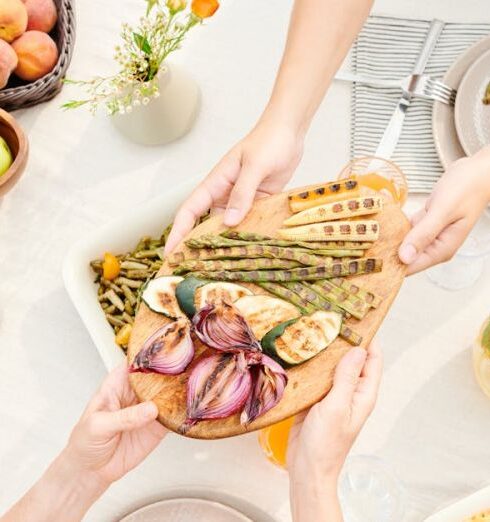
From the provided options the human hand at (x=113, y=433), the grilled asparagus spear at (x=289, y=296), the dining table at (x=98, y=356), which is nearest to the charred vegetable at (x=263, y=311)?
the grilled asparagus spear at (x=289, y=296)

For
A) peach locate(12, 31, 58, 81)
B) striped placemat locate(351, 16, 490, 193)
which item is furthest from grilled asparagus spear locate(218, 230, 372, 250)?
peach locate(12, 31, 58, 81)

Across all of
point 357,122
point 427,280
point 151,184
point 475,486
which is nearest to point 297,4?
point 357,122

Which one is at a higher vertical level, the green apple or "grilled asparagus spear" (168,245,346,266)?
the green apple

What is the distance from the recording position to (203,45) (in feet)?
5.76

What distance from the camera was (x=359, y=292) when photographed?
4.15ft

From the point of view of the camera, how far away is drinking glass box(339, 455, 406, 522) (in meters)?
1.39

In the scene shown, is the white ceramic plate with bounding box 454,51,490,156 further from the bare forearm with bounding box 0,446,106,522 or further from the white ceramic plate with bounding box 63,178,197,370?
the bare forearm with bounding box 0,446,106,522

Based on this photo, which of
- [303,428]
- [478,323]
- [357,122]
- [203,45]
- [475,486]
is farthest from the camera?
[203,45]

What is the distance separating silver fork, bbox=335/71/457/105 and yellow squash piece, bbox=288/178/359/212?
1.27ft

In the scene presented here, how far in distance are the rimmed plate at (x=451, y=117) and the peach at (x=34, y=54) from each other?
2.85ft

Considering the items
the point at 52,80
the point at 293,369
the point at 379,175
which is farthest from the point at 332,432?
the point at 52,80

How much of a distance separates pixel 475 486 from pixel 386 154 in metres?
0.71

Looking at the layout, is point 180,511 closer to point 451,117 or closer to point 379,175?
point 379,175

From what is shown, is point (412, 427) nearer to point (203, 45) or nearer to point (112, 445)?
point (112, 445)
